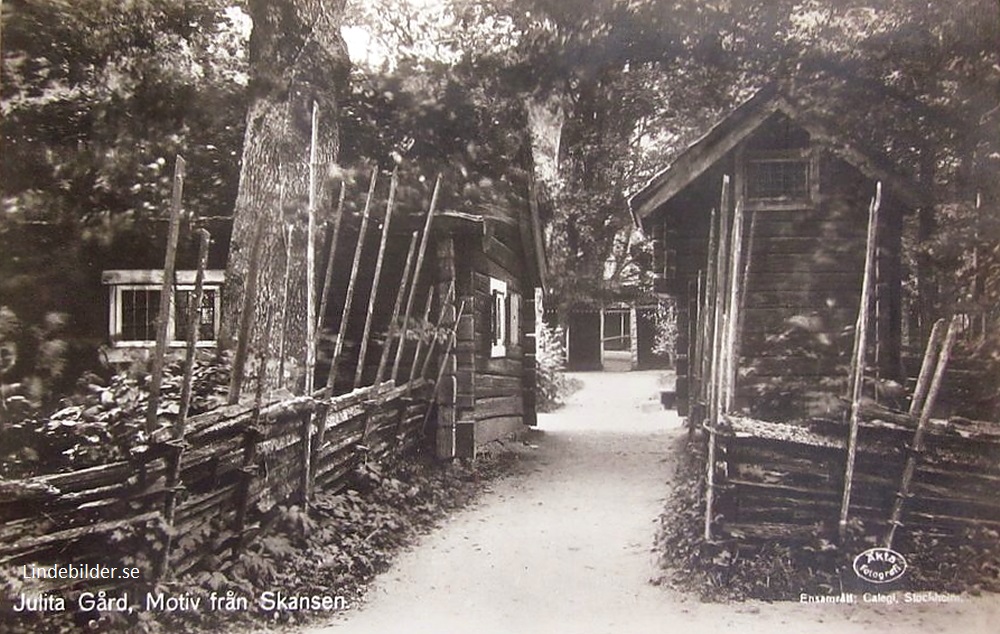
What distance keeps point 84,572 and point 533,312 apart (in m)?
4.01

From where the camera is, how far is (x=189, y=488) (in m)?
2.71

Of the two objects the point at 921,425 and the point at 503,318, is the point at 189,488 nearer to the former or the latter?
the point at 921,425

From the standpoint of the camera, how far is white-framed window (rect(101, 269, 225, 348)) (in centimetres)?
311

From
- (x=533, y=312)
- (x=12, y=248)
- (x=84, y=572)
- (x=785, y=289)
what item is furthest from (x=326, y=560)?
(x=533, y=312)

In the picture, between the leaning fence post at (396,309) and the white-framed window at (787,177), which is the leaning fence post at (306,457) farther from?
Answer: the white-framed window at (787,177)

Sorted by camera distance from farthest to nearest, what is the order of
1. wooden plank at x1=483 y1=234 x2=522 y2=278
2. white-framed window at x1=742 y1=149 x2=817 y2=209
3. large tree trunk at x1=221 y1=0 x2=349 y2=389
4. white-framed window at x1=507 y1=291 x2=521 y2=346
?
white-framed window at x1=507 y1=291 x2=521 y2=346, wooden plank at x1=483 y1=234 x2=522 y2=278, white-framed window at x1=742 y1=149 x2=817 y2=209, large tree trunk at x1=221 y1=0 x2=349 y2=389

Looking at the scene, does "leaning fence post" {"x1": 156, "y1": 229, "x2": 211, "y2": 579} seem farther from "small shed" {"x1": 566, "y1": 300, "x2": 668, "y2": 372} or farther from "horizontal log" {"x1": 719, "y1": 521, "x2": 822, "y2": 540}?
"small shed" {"x1": 566, "y1": 300, "x2": 668, "y2": 372}

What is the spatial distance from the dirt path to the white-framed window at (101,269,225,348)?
1336mm

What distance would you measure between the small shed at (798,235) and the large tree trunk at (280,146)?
1571 millimetres

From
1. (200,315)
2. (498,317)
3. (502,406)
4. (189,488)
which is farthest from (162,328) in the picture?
(498,317)

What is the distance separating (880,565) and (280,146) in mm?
2932

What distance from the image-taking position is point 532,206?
167 inches

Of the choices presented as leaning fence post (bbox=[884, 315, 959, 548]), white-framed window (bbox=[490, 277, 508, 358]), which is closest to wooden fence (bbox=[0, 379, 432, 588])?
white-framed window (bbox=[490, 277, 508, 358])

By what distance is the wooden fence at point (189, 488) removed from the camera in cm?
244
